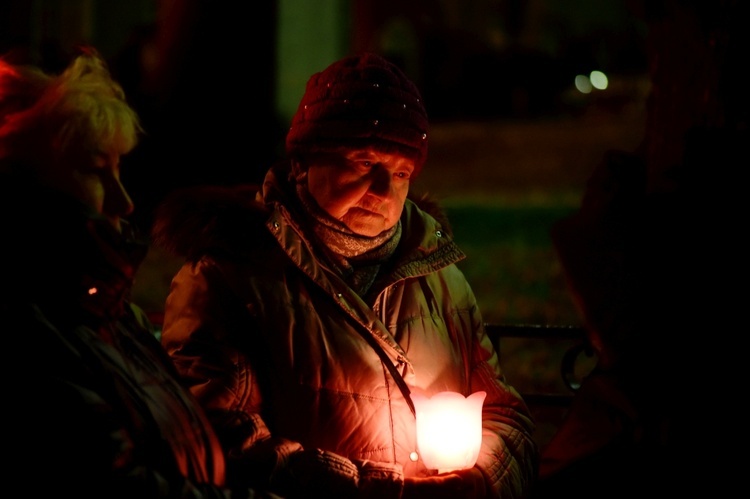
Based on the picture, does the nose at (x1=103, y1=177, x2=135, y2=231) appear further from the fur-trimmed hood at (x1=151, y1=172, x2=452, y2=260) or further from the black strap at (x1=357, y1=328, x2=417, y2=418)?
the black strap at (x1=357, y1=328, x2=417, y2=418)

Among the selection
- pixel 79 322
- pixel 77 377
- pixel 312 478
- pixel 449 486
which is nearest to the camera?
pixel 77 377

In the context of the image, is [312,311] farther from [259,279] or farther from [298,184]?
[298,184]

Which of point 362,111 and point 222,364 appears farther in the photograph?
point 362,111

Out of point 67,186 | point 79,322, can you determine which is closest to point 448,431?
point 79,322

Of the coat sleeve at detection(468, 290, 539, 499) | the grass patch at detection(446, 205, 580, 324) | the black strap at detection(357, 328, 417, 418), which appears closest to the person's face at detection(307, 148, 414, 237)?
the black strap at detection(357, 328, 417, 418)

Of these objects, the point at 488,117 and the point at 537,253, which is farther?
the point at 488,117

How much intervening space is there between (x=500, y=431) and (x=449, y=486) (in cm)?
40

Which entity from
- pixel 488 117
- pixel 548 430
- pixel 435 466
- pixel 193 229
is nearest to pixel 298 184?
pixel 193 229

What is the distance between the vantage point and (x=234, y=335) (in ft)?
10.3

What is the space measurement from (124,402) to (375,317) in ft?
3.77

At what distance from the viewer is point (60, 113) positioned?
Answer: 2.53m

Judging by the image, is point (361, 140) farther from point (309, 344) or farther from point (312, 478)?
point (312, 478)

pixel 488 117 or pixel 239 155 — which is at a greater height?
pixel 239 155

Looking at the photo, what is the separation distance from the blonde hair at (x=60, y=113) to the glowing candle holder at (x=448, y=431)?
130 cm
